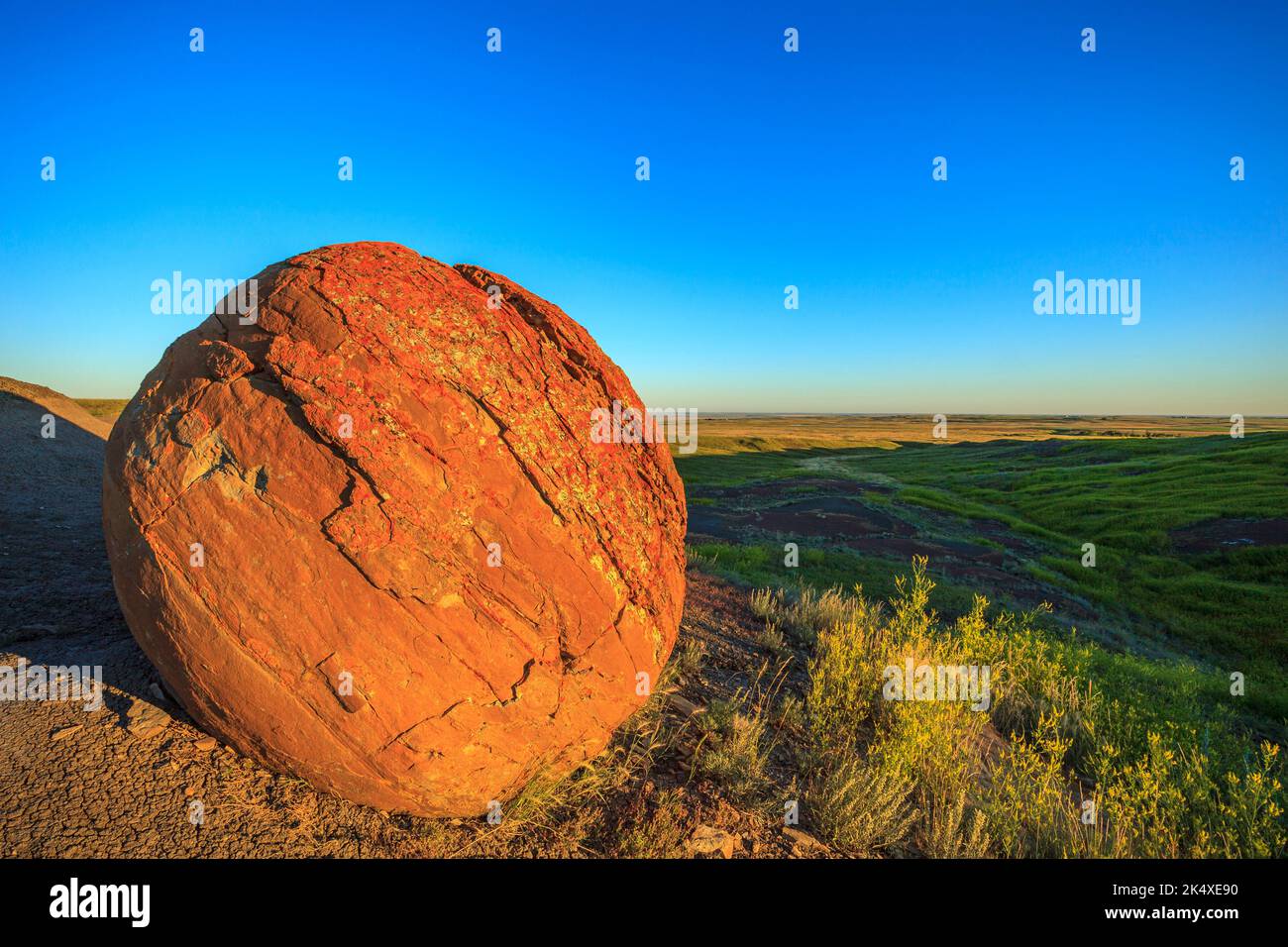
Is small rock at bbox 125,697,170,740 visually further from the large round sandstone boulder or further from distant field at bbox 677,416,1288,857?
distant field at bbox 677,416,1288,857

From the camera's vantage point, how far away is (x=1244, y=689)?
8.35 metres

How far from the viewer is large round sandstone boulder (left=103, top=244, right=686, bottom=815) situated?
3.10m

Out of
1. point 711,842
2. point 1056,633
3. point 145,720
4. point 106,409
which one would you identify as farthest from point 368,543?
point 106,409

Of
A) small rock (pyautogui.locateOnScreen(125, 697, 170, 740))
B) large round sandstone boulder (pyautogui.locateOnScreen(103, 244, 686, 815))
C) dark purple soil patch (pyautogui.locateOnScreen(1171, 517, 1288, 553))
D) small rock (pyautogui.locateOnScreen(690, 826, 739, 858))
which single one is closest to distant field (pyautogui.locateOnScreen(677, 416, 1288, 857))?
dark purple soil patch (pyautogui.locateOnScreen(1171, 517, 1288, 553))

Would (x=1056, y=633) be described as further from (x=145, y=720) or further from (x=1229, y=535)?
(x=145, y=720)

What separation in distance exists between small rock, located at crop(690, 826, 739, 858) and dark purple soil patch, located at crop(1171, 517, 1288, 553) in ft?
69.1

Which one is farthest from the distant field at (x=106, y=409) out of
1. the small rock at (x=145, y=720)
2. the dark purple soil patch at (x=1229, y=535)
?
the dark purple soil patch at (x=1229, y=535)

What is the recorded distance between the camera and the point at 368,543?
10.2ft

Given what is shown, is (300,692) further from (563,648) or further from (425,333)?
(425,333)

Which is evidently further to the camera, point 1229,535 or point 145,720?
point 1229,535

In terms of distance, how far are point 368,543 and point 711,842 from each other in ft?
8.89

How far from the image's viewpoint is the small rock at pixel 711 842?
3447 mm

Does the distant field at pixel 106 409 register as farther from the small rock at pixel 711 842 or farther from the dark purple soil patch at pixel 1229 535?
the dark purple soil patch at pixel 1229 535

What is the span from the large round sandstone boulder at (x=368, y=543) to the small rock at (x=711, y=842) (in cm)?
91
